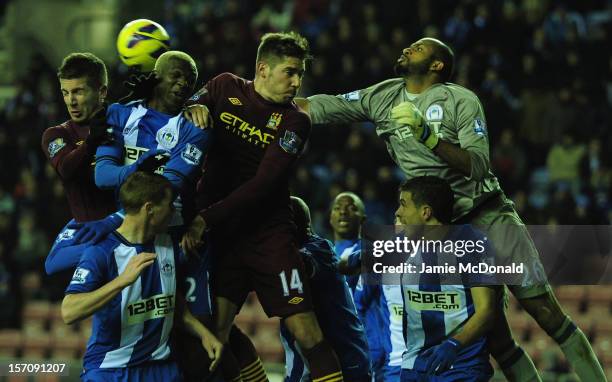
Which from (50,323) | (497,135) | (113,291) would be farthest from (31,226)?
(113,291)

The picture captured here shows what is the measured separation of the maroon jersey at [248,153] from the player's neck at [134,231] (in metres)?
0.59

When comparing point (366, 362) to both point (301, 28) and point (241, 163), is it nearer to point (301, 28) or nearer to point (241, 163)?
point (241, 163)

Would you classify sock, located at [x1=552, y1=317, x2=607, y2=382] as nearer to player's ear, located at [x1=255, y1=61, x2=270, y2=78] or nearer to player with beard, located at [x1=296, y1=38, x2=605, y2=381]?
player with beard, located at [x1=296, y1=38, x2=605, y2=381]

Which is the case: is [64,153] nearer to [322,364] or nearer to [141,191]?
[141,191]

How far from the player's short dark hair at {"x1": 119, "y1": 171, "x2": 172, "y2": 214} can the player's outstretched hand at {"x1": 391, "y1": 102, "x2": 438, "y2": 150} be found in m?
1.32

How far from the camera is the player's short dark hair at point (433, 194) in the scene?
20.1ft

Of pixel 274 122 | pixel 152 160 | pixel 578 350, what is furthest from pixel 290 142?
pixel 578 350

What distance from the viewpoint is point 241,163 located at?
245 inches

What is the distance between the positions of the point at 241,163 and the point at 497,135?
7.32 metres

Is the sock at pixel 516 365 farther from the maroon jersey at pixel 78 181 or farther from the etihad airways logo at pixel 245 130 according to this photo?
the maroon jersey at pixel 78 181

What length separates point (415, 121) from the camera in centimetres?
607

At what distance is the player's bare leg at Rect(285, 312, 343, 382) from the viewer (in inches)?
242

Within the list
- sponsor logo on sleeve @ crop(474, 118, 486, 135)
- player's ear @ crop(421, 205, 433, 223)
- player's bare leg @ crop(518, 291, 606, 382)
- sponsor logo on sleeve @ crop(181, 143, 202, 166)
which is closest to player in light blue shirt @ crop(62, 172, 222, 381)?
sponsor logo on sleeve @ crop(181, 143, 202, 166)

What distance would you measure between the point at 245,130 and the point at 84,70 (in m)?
0.87
